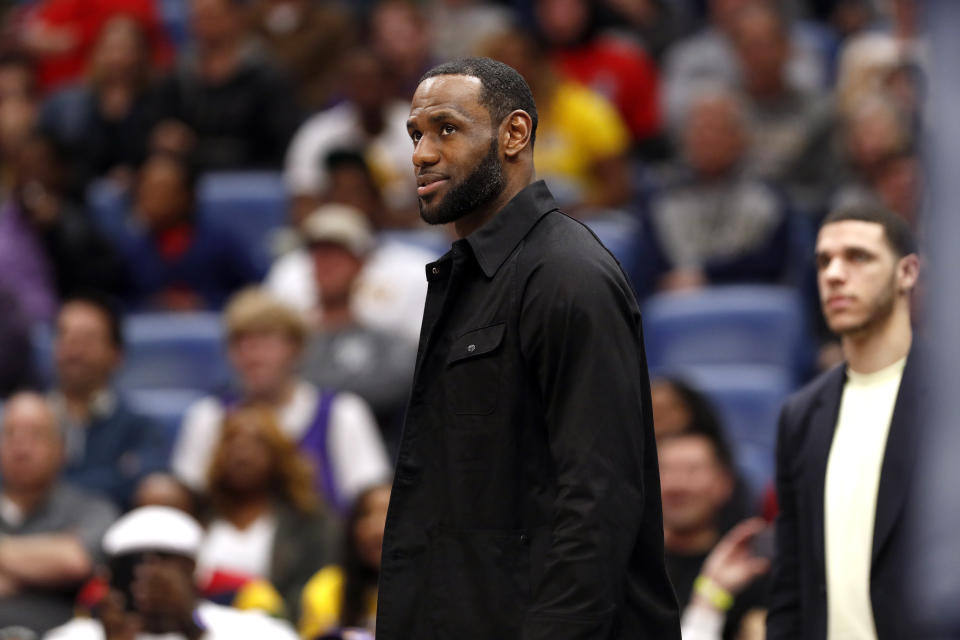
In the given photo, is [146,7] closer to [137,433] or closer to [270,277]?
[270,277]

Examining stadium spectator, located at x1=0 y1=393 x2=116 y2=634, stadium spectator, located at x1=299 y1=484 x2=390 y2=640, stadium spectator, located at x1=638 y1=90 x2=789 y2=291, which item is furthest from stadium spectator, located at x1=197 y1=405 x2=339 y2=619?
stadium spectator, located at x1=638 y1=90 x2=789 y2=291

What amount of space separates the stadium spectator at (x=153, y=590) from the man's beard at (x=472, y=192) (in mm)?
2437

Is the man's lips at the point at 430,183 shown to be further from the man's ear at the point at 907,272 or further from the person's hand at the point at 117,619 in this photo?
the person's hand at the point at 117,619

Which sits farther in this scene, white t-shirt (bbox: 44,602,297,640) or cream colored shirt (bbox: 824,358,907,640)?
white t-shirt (bbox: 44,602,297,640)

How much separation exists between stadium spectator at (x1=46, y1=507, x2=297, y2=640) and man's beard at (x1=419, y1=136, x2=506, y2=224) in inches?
96.0

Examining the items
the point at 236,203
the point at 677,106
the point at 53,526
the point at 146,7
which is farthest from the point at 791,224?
the point at 146,7

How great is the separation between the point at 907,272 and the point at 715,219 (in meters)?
3.82

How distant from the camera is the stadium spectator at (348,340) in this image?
262 inches

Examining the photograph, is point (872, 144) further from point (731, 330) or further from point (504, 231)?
point (504, 231)

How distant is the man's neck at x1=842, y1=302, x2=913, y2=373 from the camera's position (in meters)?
3.50

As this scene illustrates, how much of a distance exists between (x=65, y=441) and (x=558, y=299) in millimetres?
4838

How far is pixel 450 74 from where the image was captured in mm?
2332

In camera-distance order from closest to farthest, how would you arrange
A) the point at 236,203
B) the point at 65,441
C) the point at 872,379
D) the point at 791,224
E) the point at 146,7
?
the point at 872,379 → the point at 65,441 → the point at 791,224 → the point at 236,203 → the point at 146,7

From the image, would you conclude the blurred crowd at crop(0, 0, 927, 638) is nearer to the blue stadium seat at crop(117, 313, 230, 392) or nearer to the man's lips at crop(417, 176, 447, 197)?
the blue stadium seat at crop(117, 313, 230, 392)
